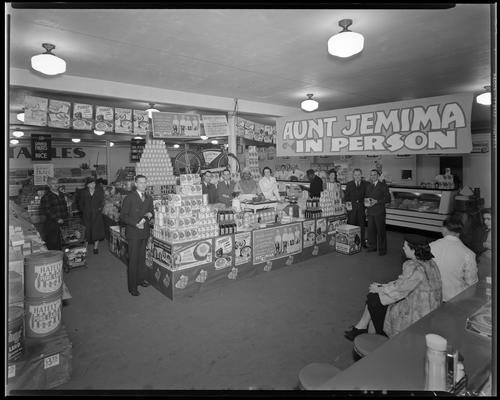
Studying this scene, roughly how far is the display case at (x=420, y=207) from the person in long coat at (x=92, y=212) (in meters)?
8.38

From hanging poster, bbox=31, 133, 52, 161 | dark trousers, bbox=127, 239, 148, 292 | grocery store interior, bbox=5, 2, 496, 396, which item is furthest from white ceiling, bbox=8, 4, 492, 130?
hanging poster, bbox=31, 133, 52, 161

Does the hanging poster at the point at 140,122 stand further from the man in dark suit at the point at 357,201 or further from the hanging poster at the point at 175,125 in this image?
the man in dark suit at the point at 357,201

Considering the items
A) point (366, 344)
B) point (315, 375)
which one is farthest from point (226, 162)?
point (315, 375)

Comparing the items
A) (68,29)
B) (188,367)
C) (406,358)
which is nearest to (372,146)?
(406,358)

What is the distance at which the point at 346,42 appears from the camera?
400 cm

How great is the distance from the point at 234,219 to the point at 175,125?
3.62 m

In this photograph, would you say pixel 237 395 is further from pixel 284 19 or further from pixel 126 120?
pixel 126 120

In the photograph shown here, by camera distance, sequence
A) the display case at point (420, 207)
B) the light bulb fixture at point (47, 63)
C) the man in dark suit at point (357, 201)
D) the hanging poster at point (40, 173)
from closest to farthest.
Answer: the light bulb fixture at point (47, 63)
the man in dark suit at point (357, 201)
the display case at point (420, 207)
the hanging poster at point (40, 173)

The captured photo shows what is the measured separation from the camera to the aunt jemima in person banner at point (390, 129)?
3.11 metres

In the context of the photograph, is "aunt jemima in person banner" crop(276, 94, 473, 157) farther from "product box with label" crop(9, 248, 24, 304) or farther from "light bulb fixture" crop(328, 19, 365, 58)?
"product box with label" crop(9, 248, 24, 304)

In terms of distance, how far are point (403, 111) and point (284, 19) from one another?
6.34 feet

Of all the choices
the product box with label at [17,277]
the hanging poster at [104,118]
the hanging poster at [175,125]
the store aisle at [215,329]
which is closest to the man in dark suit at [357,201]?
the store aisle at [215,329]

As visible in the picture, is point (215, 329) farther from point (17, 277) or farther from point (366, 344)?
point (17, 277)

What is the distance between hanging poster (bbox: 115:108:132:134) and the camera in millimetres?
7641
